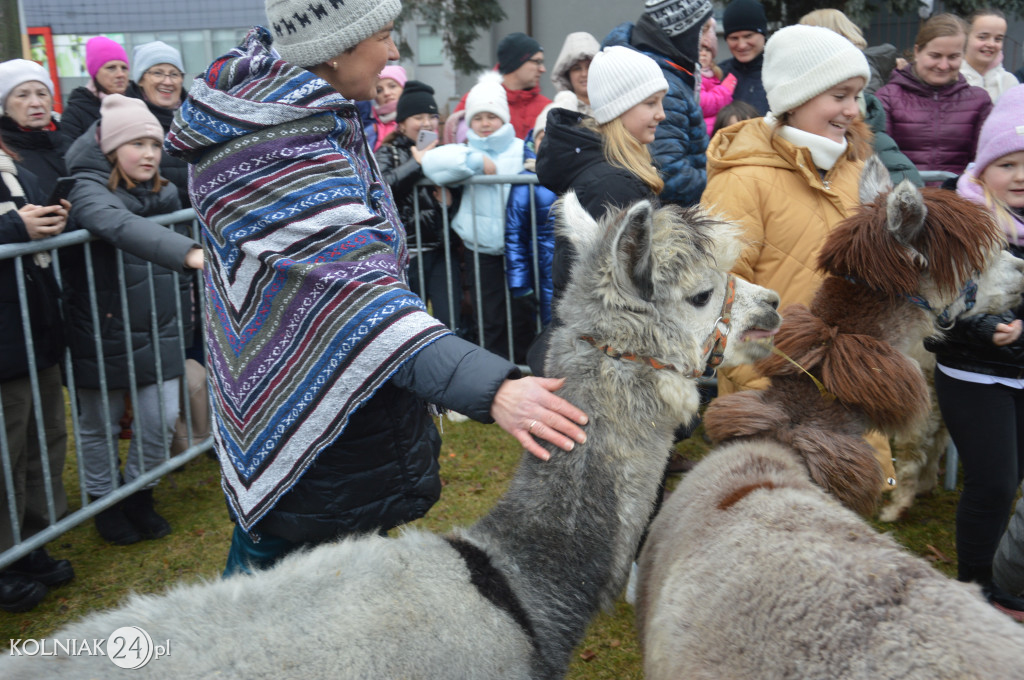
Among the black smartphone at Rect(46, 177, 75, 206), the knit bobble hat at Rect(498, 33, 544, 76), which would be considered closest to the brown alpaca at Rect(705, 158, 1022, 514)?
the black smartphone at Rect(46, 177, 75, 206)

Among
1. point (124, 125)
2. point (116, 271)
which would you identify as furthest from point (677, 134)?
point (116, 271)

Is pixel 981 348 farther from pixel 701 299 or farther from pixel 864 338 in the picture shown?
pixel 701 299

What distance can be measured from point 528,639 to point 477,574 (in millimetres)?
185

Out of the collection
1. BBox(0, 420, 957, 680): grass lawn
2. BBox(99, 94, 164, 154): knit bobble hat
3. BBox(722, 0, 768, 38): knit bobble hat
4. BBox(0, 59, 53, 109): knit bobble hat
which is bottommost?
BBox(0, 420, 957, 680): grass lawn

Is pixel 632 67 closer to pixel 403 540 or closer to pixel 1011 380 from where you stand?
pixel 1011 380

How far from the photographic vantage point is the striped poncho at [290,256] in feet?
5.98

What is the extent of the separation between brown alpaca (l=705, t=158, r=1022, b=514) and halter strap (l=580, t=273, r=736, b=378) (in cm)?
55

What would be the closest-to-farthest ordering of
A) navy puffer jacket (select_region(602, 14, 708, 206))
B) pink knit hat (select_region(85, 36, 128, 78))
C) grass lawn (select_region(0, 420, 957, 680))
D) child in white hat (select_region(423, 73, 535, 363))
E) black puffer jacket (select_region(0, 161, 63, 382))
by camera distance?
1. grass lawn (select_region(0, 420, 957, 680))
2. black puffer jacket (select_region(0, 161, 63, 382))
3. navy puffer jacket (select_region(602, 14, 708, 206))
4. child in white hat (select_region(423, 73, 535, 363))
5. pink knit hat (select_region(85, 36, 128, 78))

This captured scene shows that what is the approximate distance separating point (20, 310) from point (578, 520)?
315 cm

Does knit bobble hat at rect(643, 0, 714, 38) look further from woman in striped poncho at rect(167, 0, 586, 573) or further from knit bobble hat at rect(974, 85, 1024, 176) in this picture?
woman in striped poncho at rect(167, 0, 586, 573)

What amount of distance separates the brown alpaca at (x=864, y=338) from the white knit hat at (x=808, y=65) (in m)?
0.60

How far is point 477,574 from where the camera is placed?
1.82 metres

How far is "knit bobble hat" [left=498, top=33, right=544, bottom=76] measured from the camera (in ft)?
24.1

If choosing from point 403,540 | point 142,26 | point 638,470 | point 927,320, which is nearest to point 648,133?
point 927,320
